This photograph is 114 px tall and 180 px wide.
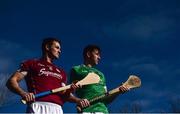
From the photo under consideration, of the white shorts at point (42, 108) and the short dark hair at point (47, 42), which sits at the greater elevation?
the short dark hair at point (47, 42)

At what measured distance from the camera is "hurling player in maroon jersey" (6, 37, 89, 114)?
558 cm

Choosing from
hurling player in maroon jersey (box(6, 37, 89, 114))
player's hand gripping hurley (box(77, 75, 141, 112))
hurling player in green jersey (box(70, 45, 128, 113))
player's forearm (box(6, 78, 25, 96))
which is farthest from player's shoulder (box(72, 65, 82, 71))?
player's forearm (box(6, 78, 25, 96))

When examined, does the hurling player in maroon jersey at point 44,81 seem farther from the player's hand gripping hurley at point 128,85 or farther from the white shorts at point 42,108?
the player's hand gripping hurley at point 128,85

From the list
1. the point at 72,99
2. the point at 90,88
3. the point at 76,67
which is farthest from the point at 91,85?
the point at 72,99

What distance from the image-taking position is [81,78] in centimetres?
696

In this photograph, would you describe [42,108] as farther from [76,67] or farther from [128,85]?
[128,85]

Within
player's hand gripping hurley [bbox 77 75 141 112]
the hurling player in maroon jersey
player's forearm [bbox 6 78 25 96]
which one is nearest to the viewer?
player's forearm [bbox 6 78 25 96]

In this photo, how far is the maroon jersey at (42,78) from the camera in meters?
5.74

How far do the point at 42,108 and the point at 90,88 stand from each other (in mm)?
1333

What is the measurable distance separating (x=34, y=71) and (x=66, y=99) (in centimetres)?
63

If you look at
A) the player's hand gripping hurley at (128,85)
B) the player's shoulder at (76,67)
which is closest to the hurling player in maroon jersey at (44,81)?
the player's hand gripping hurley at (128,85)

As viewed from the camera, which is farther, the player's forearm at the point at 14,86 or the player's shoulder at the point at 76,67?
the player's shoulder at the point at 76,67

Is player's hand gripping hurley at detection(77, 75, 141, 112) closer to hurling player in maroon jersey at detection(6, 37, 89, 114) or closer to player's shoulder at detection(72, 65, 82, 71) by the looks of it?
hurling player in maroon jersey at detection(6, 37, 89, 114)

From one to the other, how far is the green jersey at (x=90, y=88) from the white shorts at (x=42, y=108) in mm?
905
